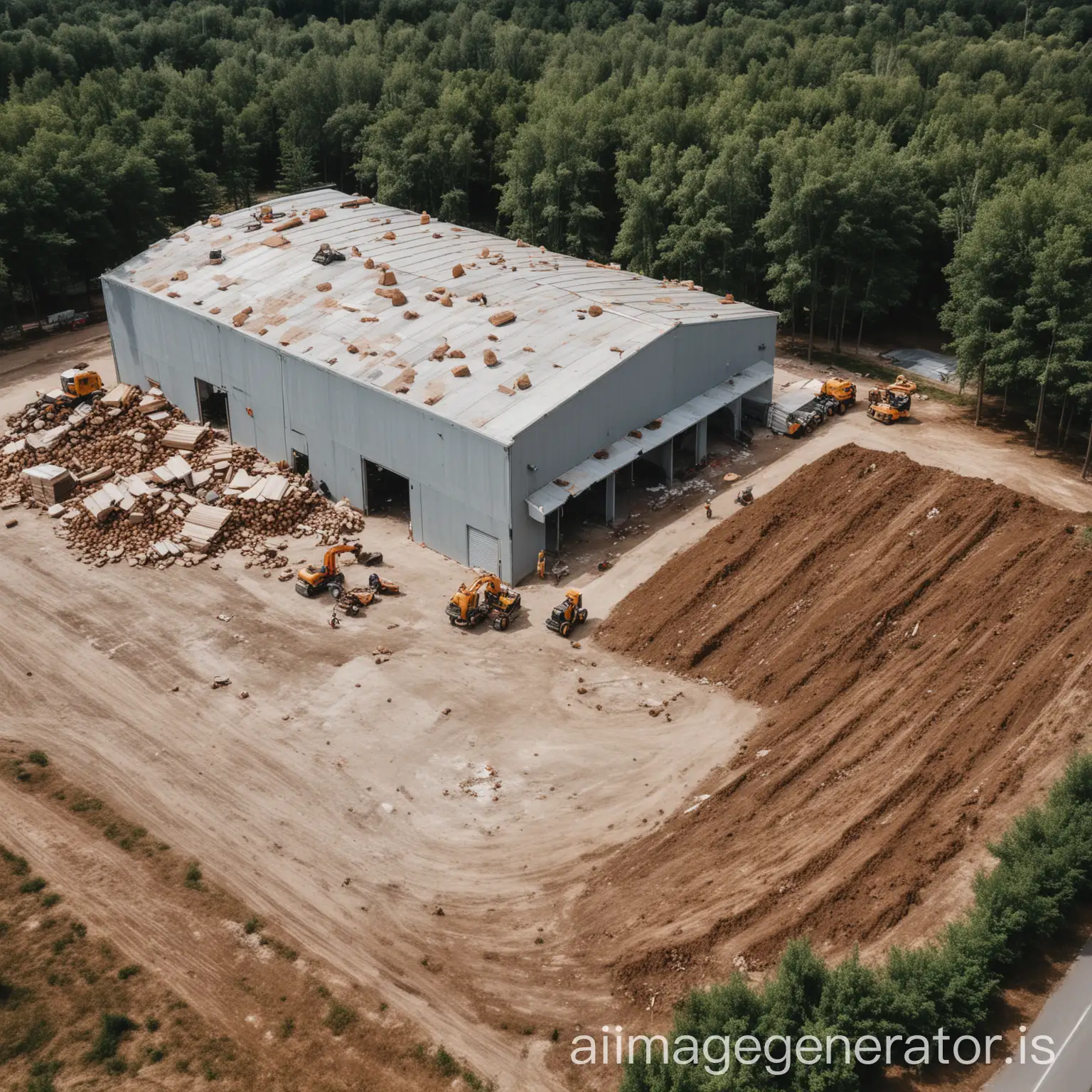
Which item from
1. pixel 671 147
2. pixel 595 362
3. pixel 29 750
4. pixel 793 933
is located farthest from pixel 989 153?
pixel 29 750

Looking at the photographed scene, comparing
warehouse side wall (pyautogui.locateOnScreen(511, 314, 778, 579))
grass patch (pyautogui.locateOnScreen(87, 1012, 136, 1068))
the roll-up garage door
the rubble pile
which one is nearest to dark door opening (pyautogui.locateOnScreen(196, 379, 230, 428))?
the rubble pile

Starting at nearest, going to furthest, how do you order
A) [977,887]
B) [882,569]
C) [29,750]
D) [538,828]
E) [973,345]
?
1. [977,887]
2. [538,828]
3. [29,750]
4. [882,569]
5. [973,345]

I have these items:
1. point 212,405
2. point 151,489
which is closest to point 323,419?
point 151,489

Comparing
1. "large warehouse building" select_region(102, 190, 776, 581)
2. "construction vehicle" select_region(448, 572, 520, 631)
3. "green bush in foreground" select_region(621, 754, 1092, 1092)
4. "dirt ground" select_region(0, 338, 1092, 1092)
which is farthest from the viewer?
"large warehouse building" select_region(102, 190, 776, 581)

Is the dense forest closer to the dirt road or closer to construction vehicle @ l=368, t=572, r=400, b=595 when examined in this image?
the dirt road

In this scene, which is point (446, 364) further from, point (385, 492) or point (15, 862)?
point (15, 862)

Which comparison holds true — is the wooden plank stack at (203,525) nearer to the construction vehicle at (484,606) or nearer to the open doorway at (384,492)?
the open doorway at (384,492)

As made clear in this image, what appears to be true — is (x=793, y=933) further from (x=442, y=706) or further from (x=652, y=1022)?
(x=442, y=706)
